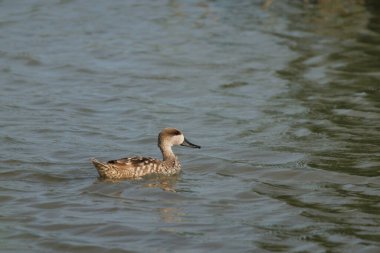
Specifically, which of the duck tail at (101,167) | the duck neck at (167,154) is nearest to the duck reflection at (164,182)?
the duck neck at (167,154)

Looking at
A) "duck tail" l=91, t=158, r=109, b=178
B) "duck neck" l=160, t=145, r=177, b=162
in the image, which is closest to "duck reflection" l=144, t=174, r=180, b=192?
"duck neck" l=160, t=145, r=177, b=162

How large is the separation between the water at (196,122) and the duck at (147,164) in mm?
Answer: 138

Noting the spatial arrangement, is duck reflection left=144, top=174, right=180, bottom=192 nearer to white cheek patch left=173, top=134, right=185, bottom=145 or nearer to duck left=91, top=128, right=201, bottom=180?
→ duck left=91, top=128, right=201, bottom=180

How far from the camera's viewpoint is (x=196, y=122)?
14.5m

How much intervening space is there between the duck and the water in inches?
5.4

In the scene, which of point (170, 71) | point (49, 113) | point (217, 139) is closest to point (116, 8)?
point (170, 71)

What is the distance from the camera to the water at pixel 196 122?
9688 millimetres

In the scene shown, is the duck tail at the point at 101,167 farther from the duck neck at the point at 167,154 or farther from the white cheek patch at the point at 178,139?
the white cheek patch at the point at 178,139

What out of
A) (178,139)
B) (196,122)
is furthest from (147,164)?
(196,122)

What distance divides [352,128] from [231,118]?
1.89 m

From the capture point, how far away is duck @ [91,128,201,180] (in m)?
11.2

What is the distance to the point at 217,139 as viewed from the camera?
13.5m

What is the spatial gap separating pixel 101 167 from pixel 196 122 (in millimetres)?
3601

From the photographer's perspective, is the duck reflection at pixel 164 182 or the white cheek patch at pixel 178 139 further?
the white cheek patch at pixel 178 139
